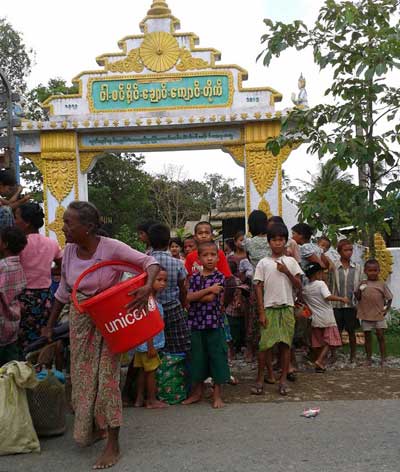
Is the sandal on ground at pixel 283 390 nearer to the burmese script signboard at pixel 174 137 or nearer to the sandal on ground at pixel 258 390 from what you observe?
the sandal on ground at pixel 258 390

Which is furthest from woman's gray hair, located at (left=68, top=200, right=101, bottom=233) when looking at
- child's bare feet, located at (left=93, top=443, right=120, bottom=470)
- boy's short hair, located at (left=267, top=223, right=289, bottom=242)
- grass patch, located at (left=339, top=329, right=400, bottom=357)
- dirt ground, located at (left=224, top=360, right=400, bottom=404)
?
grass patch, located at (left=339, top=329, right=400, bottom=357)

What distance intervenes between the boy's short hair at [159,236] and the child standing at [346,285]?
2.46m

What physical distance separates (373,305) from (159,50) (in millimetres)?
7840

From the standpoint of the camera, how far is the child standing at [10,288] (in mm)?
3812

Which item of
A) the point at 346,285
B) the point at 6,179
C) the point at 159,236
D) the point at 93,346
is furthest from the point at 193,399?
the point at 346,285

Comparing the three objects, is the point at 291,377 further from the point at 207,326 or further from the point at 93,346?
the point at 93,346

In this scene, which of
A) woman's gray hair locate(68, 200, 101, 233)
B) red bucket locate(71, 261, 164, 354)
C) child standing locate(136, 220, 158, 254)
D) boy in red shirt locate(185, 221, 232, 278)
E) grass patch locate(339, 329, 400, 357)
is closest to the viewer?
red bucket locate(71, 261, 164, 354)

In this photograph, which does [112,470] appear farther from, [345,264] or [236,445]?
[345,264]

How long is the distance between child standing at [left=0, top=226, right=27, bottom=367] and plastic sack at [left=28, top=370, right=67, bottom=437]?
39cm

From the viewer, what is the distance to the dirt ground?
454cm

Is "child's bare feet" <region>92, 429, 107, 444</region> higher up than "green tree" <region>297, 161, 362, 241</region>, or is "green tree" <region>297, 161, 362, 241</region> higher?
"green tree" <region>297, 161, 362, 241</region>

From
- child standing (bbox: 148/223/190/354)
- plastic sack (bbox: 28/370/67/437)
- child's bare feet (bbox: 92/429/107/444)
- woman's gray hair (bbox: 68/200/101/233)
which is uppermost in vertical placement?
woman's gray hair (bbox: 68/200/101/233)

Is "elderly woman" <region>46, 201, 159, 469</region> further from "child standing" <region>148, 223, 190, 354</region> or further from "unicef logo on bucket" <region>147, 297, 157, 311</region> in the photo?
"child standing" <region>148, 223, 190, 354</region>

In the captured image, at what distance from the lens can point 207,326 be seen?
4.45 m
